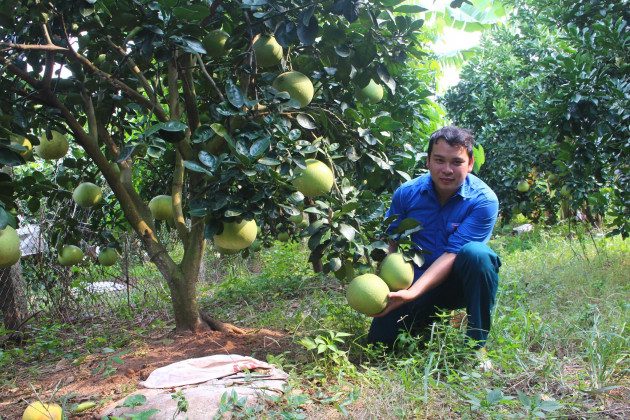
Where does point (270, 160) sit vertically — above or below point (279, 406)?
above

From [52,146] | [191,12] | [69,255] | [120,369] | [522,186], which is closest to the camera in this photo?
[191,12]

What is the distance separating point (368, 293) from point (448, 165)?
2.45 feet

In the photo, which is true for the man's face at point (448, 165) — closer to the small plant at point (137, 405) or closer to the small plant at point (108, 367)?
the small plant at point (137, 405)

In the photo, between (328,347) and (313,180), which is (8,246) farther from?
(328,347)

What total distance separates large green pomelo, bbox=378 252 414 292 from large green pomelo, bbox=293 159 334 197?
411mm

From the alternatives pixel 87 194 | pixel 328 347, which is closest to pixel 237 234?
pixel 328 347

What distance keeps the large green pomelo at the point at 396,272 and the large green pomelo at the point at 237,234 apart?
1.91ft

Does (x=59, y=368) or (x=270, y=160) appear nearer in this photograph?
(x=270, y=160)

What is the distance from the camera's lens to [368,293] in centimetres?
182

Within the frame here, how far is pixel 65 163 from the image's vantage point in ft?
9.36

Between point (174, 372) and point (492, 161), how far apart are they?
19.4 feet

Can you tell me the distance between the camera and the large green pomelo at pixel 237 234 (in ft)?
6.31

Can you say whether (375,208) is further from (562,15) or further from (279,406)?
(562,15)

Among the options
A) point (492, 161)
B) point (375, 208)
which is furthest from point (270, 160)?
point (492, 161)
